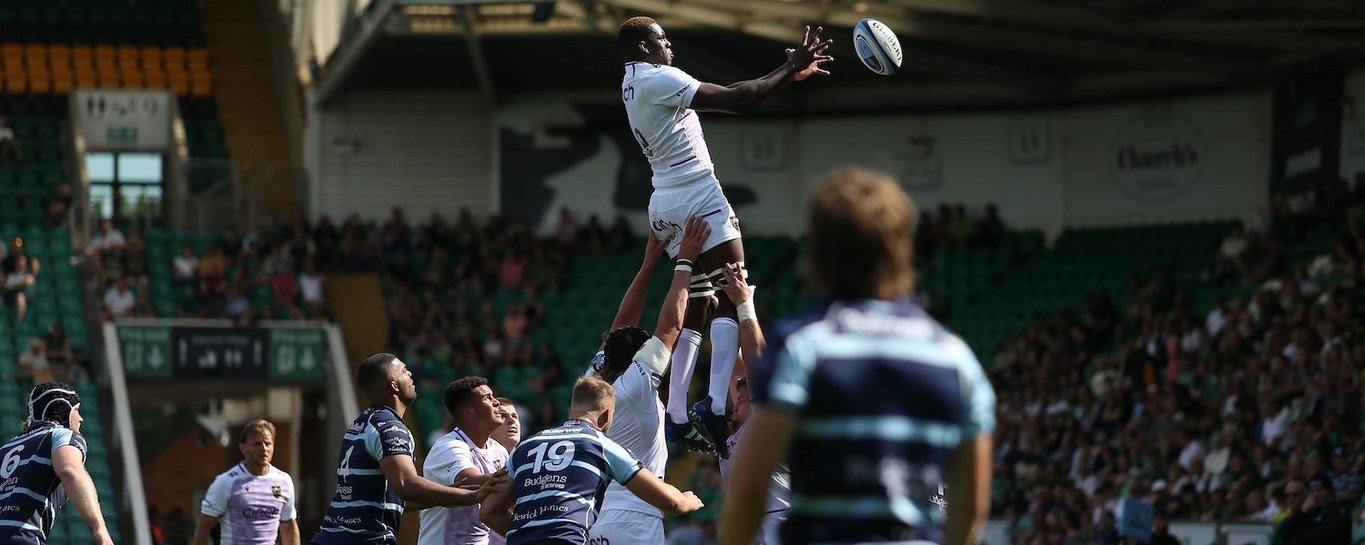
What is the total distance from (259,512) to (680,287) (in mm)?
3973

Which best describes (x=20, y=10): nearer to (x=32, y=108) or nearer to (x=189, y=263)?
(x=32, y=108)

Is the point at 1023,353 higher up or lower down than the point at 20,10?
lower down

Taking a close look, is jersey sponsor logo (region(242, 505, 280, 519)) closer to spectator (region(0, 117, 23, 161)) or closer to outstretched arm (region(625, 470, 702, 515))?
outstretched arm (region(625, 470, 702, 515))

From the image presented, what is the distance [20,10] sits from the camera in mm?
32812

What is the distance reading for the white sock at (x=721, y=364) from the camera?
8695mm

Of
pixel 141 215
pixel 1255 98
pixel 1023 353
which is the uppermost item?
pixel 1255 98

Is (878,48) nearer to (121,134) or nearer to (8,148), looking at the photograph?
(8,148)

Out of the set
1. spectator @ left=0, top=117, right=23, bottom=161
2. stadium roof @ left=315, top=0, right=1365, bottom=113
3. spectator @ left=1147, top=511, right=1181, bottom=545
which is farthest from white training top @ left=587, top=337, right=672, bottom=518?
spectator @ left=0, top=117, right=23, bottom=161

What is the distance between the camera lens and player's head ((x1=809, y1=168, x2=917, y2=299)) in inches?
162

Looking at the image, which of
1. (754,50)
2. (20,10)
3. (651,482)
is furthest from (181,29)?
(651,482)

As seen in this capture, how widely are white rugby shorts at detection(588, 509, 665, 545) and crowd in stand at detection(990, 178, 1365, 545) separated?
27.3 feet

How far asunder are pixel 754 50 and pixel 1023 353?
591 centimetres

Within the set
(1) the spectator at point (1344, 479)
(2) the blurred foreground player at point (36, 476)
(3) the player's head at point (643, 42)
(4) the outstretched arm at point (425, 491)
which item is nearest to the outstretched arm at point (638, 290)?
(3) the player's head at point (643, 42)

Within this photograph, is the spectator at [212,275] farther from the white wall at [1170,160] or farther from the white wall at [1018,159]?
the white wall at [1170,160]
